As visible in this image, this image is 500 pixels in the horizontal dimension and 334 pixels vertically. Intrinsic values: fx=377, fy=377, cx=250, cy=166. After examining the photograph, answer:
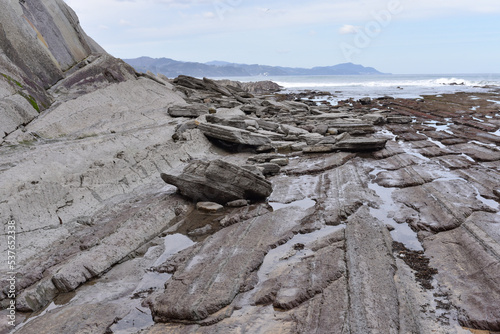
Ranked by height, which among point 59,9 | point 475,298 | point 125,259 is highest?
point 59,9

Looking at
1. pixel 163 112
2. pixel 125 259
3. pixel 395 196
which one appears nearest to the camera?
pixel 125 259

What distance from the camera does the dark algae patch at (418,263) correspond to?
166 inches

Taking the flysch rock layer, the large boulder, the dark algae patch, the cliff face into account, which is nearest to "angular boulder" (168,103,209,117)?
the flysch rock layer

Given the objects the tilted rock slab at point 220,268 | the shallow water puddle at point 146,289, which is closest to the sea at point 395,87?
the tilted rock slab at point 220,268

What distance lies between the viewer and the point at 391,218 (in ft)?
20.0

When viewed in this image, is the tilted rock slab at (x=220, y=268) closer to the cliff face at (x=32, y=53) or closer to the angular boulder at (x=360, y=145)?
the angular boulder at (x=360, y=145)

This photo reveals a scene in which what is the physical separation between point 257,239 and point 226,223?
3.22ft

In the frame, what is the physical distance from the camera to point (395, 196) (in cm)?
711

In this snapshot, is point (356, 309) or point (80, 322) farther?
point (80, 322)

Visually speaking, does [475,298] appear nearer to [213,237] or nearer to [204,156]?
[213,237]

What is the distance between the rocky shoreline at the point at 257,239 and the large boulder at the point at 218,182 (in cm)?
2

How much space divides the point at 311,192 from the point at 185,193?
2488 millimetres

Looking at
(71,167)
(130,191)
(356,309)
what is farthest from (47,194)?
(356,309)

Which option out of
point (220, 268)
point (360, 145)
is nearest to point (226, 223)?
point (220, 268)
